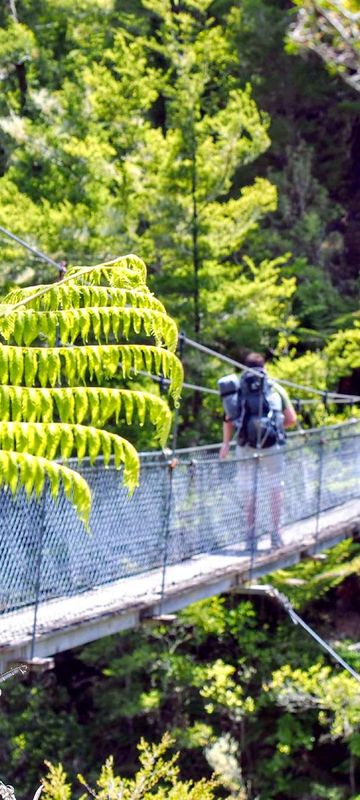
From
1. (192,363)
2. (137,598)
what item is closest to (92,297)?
(137,598)

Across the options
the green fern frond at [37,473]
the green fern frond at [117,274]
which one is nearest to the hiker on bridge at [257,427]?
the green fern frond at [117,274]

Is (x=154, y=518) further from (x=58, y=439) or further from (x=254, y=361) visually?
(x=58, y=439)

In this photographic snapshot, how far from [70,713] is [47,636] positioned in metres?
7.40

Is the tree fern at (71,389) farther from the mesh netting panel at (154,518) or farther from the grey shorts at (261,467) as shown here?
the grey shorts at (261,467)

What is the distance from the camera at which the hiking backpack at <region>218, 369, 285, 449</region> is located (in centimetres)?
A: 503

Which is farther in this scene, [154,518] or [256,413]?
[256,413]

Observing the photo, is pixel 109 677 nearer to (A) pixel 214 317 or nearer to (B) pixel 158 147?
(A) pixel 214 317

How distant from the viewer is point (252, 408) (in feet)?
16.6

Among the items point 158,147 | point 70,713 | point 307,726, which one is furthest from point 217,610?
point 158,147

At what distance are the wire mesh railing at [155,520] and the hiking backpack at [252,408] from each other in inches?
4.5

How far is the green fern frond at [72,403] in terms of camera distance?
214 centimetres

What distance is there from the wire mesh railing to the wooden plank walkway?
2 cm

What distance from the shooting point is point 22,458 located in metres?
2.04

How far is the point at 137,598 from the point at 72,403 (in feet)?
7.21
